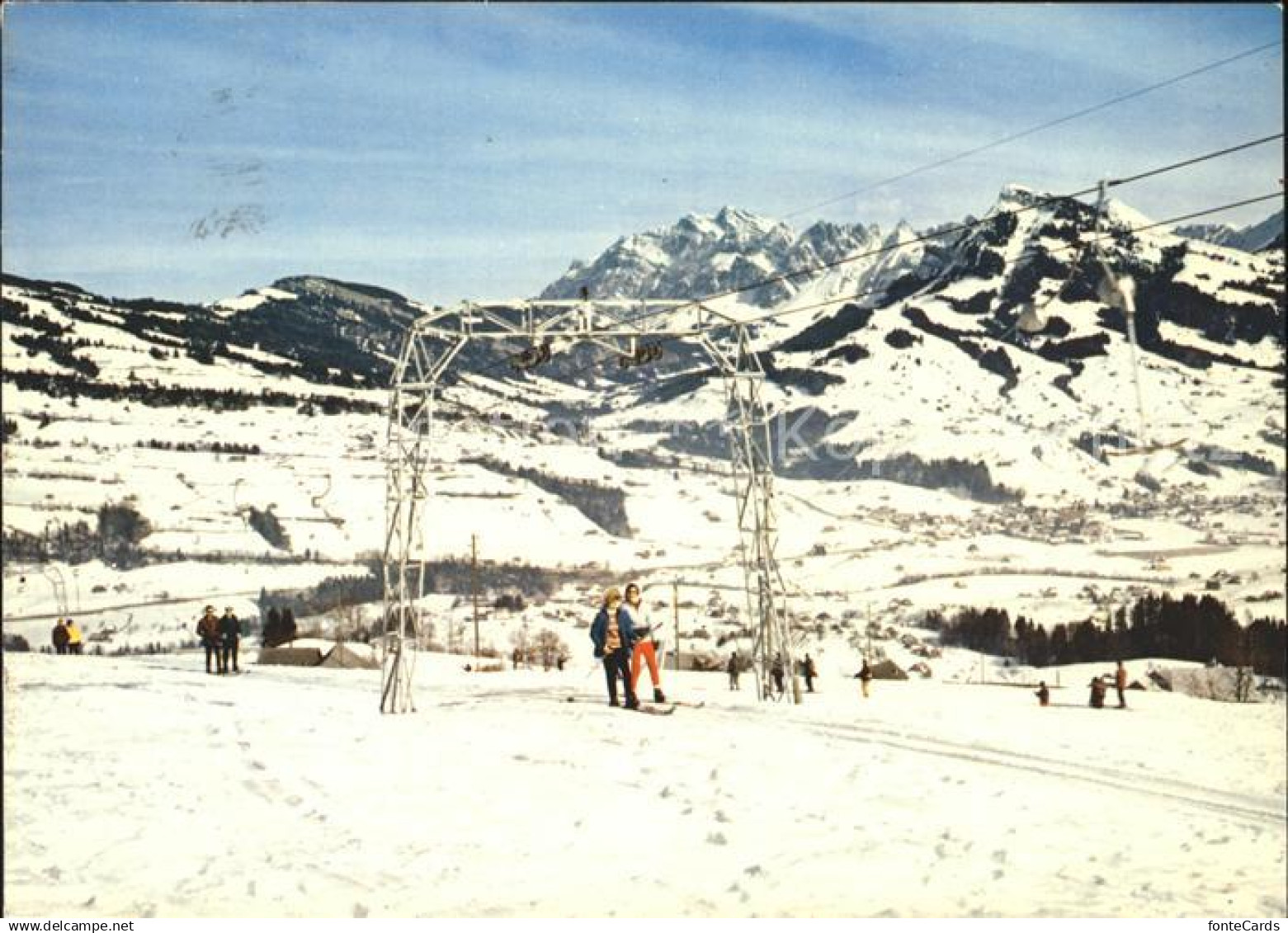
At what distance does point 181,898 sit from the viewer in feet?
31.0

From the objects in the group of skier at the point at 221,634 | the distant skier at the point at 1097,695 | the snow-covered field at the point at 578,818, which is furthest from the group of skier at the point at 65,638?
the distant skier at the point at 1097,695

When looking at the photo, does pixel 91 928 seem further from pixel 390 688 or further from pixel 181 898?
pixel 390 688

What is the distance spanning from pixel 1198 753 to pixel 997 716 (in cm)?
446

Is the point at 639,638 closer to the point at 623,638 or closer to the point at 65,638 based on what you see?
the point at 623,638

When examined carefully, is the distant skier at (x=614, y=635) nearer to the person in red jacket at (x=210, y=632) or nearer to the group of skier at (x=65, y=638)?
the person in red jacket at (x=210, y=632)

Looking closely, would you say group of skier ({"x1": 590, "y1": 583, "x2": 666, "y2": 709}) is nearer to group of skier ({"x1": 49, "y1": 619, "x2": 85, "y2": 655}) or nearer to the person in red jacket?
the person in red jacket

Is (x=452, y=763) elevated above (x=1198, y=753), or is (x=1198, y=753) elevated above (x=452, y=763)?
(x=452, y=763)

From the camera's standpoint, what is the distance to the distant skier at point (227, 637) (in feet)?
91.7

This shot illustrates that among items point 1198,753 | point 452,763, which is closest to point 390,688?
point 452,763

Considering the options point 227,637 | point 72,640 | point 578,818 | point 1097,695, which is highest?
point 227,637

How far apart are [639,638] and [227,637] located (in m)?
14.0

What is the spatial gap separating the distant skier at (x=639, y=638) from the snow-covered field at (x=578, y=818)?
35.9 inches

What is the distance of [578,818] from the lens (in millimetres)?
12164

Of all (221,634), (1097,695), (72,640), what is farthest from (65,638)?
(1097,695)
